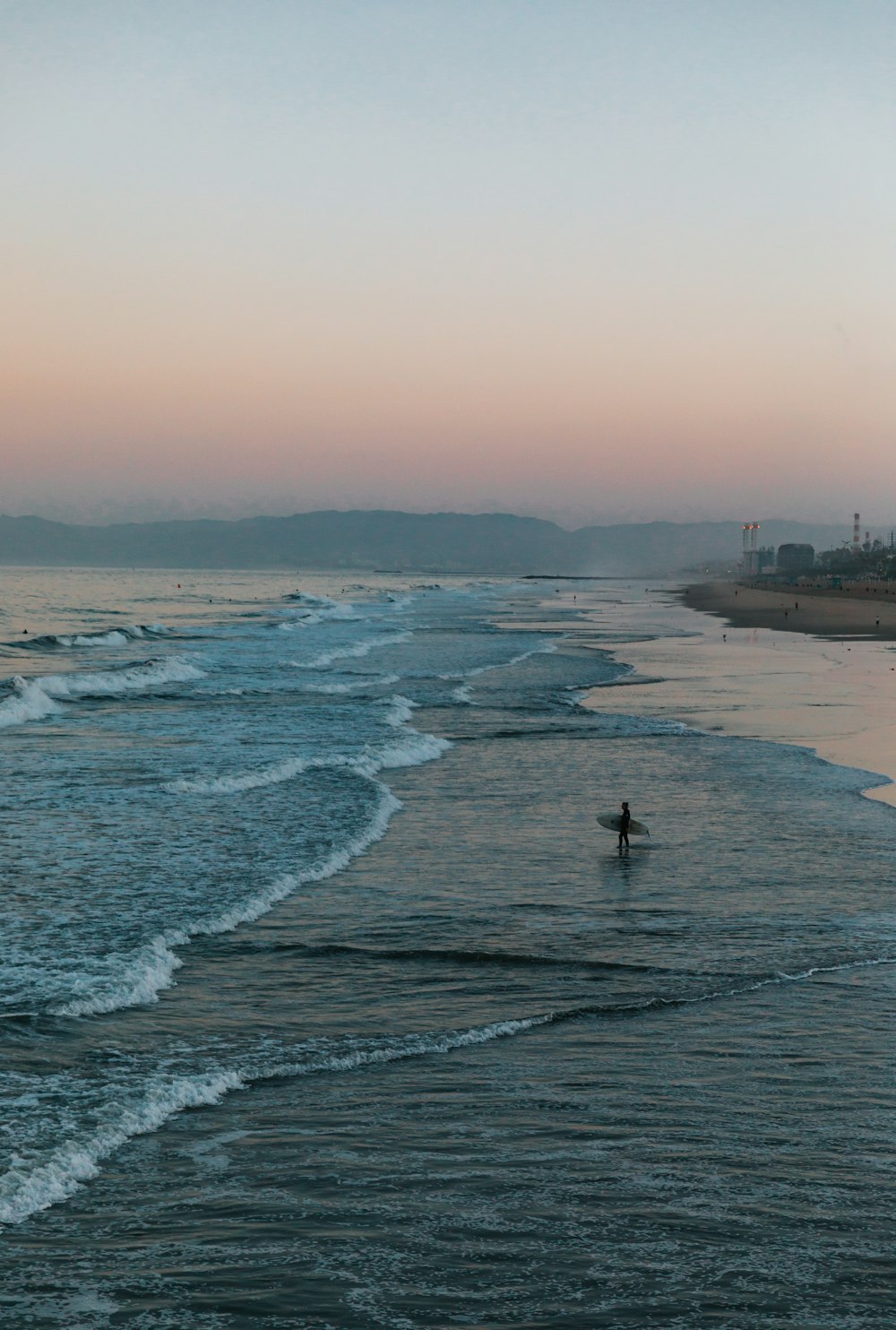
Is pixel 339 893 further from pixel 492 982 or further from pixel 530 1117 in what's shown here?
pixel 530 1117

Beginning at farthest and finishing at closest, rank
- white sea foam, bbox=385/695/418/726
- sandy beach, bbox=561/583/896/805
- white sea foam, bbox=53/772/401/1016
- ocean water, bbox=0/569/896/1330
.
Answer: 1. white sea foam, bbox=385/695/418/726
2. sandy beach, bbox=561/583/896/805
3. white sea foam, bbox=53/772/401/1016
4. ocean water, bbox=0/569/896/1330

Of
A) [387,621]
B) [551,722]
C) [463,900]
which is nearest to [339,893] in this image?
[463,900]

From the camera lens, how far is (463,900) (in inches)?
630

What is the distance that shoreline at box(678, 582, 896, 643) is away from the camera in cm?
8712

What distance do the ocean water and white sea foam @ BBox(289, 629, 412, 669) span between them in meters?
31.4

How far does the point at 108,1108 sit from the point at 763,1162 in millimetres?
4948

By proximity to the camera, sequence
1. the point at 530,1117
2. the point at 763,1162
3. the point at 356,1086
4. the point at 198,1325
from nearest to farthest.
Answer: the point at 198,1325, the point at 763,1162, the point at 530,1117, the point at 356,1086

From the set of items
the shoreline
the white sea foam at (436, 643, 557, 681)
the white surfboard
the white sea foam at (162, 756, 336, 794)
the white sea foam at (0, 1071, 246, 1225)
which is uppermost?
the shoreline

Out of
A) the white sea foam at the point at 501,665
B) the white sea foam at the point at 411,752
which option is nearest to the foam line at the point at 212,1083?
the white sea foam at the point at 411,752

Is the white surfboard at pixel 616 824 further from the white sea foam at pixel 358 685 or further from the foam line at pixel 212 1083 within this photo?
the white sea foam at pixel 358 685

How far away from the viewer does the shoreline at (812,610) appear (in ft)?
286

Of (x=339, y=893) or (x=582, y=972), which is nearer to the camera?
(x=582, y=972)

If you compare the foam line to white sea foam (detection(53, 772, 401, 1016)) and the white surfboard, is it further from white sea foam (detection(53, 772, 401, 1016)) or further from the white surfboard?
the white surfboard

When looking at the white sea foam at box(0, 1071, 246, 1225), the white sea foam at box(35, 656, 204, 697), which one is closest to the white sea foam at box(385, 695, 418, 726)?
the white sea foam at box(35, 656, 204, 697)
